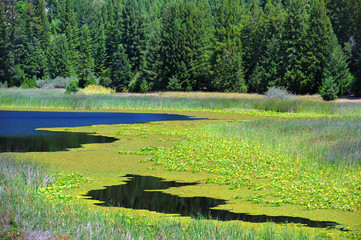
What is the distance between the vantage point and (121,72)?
8294 centimetres

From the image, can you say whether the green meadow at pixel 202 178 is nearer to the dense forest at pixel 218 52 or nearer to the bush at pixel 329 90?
the bush at pixel 329 90

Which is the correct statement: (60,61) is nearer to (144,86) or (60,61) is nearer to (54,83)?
(54,83)

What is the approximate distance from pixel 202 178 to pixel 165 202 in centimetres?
325

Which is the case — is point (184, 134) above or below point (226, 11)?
below

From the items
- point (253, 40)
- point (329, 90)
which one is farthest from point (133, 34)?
point (329, 90)

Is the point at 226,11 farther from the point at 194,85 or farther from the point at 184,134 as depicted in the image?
the point at 184,134

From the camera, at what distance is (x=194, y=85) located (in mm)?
78625

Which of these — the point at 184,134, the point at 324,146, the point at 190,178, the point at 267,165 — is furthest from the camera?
the point at 184,134

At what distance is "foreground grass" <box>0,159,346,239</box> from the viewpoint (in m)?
7.86

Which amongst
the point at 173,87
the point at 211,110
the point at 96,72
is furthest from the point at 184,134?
the point at 96,72

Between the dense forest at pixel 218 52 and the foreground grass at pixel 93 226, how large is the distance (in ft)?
172

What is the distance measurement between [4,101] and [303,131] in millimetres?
33814

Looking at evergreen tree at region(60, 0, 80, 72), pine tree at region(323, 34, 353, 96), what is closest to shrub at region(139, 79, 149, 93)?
evergreen tree at region(60, 0, 80, 72)

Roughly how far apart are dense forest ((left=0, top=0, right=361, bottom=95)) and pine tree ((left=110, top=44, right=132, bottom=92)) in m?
0.18
